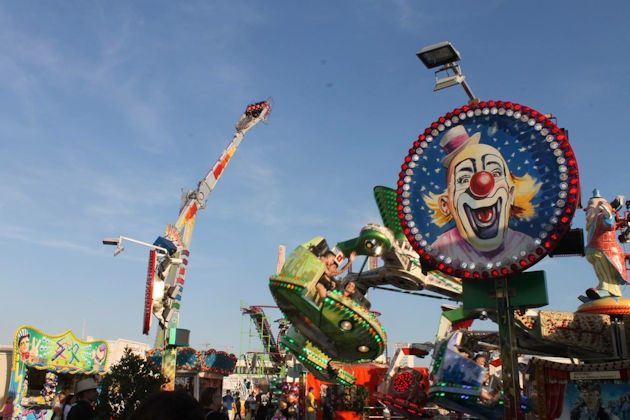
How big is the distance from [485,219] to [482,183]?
3.45 ft

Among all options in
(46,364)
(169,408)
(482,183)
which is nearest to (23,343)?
(46,364)

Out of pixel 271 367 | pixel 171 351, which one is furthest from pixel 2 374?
pixel 271 367

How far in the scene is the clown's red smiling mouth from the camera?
1658 centimetres

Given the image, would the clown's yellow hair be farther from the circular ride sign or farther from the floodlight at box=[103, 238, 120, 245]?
the floodlight at box=[103, 238, 120, 245]

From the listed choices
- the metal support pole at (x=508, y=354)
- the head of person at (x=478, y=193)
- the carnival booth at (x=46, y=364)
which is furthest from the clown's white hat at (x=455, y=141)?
the carnival booth at (x=46, y=364)

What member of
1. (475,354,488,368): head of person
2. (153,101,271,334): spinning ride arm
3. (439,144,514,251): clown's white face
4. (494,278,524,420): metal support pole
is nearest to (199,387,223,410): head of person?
(494,278,524,420): metal support pole

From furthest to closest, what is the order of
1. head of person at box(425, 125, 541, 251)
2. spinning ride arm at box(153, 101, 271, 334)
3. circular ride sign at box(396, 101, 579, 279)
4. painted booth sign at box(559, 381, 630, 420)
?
spinning ride arm at box(153, 101, 271, 334), head of person at box(425, 125, 541, 251), circular ride sign at box(396, 101, 579, 279), painted booth sign at box(559, 381, 630, 420)

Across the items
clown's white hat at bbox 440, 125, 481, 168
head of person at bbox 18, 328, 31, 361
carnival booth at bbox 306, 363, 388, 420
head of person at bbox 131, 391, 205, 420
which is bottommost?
carnival booth at bbox 306, 363, 388, 420

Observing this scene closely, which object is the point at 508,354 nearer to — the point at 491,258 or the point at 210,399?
the point at 491,258

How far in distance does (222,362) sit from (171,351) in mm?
8085

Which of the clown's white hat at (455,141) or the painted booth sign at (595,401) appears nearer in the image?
the painted booth sign at (595,401)

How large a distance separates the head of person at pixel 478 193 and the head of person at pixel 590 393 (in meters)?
4.47

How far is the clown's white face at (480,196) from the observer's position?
1652 centimetres

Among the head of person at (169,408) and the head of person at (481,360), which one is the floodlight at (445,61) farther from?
the head of person at (169,408)
